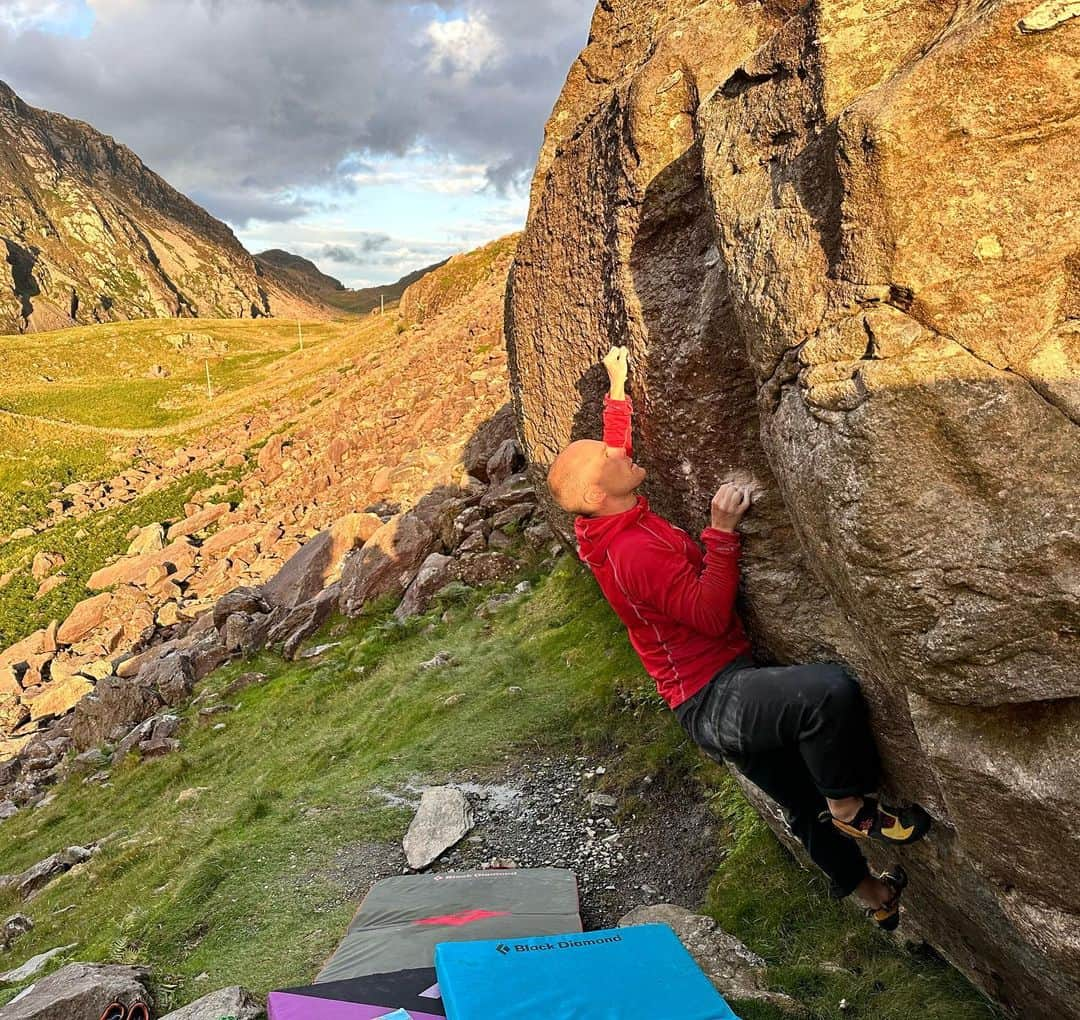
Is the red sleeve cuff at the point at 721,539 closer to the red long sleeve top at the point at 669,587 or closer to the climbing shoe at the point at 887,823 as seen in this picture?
the red long sleeve top at the point at 669,587

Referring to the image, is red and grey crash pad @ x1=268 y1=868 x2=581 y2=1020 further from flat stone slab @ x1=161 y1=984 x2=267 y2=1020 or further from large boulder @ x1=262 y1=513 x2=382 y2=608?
large boulder @ x1=262 y1=513 x2=382 y2=608

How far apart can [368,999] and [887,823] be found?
429 cm

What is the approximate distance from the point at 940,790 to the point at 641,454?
3130 millimetres

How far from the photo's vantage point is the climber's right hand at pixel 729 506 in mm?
5367

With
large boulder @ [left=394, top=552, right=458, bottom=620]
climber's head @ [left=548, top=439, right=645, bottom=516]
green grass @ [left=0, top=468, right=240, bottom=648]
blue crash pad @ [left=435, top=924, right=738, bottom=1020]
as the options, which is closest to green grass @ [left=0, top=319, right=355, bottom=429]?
green grass @ [left=0, top=468, right=240, bottom=648]

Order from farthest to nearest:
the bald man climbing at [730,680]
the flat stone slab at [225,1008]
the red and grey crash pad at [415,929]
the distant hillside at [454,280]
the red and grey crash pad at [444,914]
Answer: the distant hillside at [454,280]
the red and grey crash pad at [444,914]
the flat stone slab at [225,1008]
the red and grey crash pad at [415,929]
the bald man climbing at [730,680]

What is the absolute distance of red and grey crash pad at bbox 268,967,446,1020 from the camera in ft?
20.5

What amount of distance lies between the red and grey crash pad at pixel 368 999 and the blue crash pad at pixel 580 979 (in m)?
0.27

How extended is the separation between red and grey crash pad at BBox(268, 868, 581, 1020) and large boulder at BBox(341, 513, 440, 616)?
12.3m

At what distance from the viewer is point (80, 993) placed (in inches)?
322

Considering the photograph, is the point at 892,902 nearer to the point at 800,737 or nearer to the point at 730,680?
the point at 800,737

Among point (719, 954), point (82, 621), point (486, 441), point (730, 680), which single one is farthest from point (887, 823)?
point (82, 621)

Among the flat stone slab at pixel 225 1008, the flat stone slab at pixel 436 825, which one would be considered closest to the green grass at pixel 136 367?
the flat stone slab at pixel 436 825

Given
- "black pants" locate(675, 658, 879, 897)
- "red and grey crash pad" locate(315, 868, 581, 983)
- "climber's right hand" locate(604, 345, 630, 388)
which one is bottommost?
"red and grey crash pad" locate(315, 868, 581, 983)
